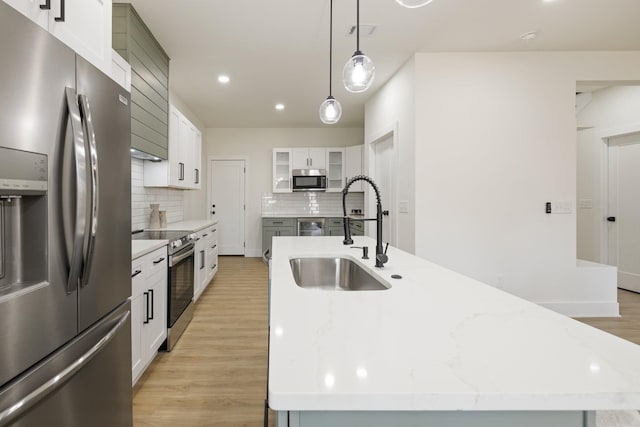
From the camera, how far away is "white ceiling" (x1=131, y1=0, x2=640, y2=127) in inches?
98.8

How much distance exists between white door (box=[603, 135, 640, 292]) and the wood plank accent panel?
15.5ft

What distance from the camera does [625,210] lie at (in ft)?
13.5

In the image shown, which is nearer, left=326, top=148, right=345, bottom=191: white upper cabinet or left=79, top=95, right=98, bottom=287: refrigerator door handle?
left=79, top=95, right=98, bottom=287: refrigerator door handle

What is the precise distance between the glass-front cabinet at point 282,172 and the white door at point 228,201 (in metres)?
0.75

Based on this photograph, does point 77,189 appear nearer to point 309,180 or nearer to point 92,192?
point 92,192

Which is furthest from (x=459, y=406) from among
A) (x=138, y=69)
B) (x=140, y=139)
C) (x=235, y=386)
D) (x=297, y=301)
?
(x=138, y=69)

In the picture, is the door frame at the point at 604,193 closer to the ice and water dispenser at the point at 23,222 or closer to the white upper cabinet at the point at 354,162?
the white upper cabinet at the point at 354,162

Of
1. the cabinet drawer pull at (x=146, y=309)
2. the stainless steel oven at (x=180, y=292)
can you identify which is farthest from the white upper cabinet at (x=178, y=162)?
the cabinet drawer pull at (x=146, y=309)

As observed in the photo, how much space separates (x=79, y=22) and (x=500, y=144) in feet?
11.4

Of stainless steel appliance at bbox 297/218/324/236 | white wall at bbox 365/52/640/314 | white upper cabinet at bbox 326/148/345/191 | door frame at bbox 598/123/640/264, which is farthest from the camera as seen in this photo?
white upper cabinet at bbox 326/148/345/191

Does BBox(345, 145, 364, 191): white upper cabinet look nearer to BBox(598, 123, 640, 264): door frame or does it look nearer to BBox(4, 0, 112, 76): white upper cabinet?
BBox(598, 123, 640, 264): door frame

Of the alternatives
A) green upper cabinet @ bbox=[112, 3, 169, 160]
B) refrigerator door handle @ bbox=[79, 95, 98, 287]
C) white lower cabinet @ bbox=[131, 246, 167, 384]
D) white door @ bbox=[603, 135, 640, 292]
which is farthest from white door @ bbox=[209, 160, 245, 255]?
white door @ bbox=[603, 135, 640, 292]

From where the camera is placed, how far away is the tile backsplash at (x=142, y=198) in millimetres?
3086

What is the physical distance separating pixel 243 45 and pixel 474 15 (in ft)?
6.94
